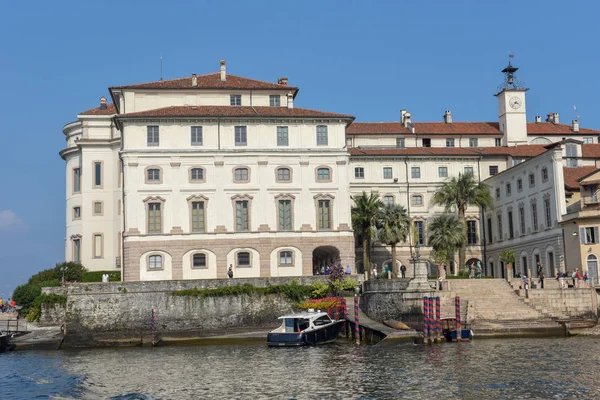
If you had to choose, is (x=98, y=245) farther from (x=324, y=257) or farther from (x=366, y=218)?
(x=366, y=218)

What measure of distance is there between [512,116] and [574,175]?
62.9 feet

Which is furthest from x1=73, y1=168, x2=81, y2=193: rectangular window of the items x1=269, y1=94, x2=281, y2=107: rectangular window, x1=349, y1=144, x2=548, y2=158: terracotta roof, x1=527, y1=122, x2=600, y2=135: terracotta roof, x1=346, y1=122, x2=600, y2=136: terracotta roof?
x1=527, y1=122, x2=600, y2=135: terracotta roof

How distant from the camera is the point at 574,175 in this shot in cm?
6944

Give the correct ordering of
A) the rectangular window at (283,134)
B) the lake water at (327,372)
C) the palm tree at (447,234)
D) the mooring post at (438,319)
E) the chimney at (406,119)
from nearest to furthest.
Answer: the lake water at (327,372)
the mooring post at (438,319)
the rectangular window at (283,134)
the palm tree at (447,234)
the chimney at (406,119)

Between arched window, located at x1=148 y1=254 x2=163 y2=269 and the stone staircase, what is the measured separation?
22.5 meters

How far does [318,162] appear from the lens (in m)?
65.7

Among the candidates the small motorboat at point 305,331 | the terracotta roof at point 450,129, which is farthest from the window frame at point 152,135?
the terracotta roof at point 450,129

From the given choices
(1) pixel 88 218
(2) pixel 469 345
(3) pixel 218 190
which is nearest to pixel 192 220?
(3) pixel 218 190

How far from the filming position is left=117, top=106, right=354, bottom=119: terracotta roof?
64.0 metres

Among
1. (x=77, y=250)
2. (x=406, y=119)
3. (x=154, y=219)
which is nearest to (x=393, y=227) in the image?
(x=406, y=119)

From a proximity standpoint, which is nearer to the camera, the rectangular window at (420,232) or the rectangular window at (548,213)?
the rectangular window at (548,213)

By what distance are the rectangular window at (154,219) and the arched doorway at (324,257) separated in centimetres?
1281

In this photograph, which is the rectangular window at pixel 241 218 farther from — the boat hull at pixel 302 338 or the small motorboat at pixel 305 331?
the boat hull at pixel 302 338

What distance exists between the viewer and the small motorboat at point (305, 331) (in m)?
48.8
